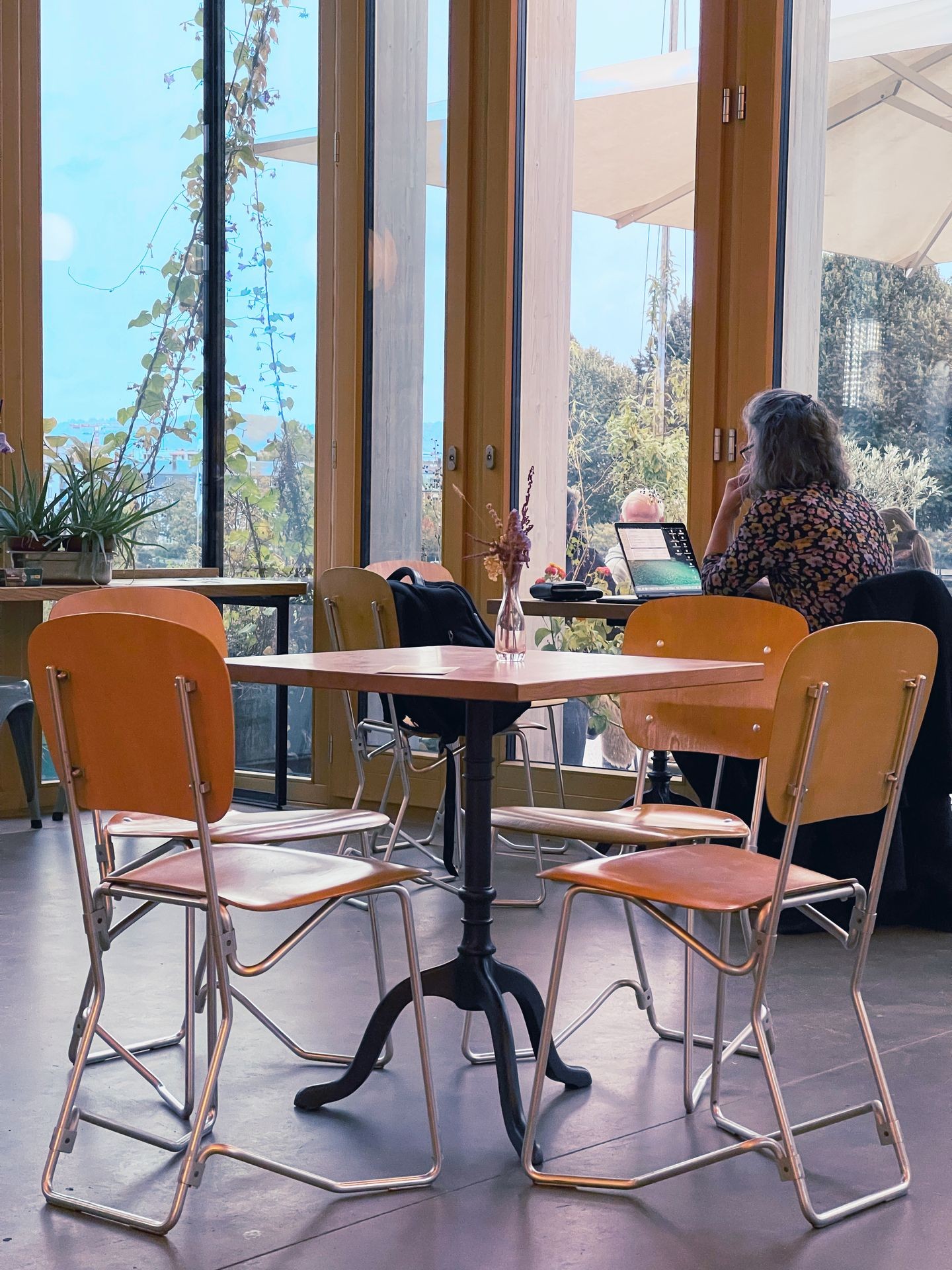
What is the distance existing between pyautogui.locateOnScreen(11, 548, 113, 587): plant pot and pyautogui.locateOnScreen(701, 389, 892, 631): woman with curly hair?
2.36 metres

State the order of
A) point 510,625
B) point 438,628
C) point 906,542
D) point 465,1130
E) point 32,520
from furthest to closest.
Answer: point 32,520 < point 906,542 < point 438,628 < point 510,625 < point 465,1130

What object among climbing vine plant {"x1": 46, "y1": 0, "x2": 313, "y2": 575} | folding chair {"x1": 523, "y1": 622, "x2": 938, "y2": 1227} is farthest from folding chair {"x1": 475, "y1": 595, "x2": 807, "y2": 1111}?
climbing vine plant {"x1": 46, "y1": 0, "x2": 313, "y2": 575}

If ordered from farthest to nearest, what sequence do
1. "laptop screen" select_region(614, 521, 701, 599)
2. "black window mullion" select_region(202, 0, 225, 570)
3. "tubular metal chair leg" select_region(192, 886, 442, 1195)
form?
1. "black window mullion" select_region(202, 0, 225, 570)
2. "laptop screen" select_region(614, 521, 701, 599)
3. "tubular metal chair leg" select_region(192, 886, 442, 1195)

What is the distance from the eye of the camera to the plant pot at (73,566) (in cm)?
530

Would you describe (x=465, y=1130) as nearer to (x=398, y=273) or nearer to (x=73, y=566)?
(x=73, y=566)

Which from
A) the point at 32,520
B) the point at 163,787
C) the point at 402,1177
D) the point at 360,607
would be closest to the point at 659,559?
the point at 360,607

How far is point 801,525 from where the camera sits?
392 centimetres

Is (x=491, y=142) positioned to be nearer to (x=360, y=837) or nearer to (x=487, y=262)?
(x=487, y=262)

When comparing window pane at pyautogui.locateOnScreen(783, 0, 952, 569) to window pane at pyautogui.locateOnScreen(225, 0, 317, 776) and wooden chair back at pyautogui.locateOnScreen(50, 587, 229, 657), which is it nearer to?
window pane at pyautogui.locateOnScreen(225, 0, 317, 776)

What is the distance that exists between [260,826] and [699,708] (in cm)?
94

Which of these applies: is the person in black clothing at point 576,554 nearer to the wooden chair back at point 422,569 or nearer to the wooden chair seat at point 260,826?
the wooden chair back at point 422,569

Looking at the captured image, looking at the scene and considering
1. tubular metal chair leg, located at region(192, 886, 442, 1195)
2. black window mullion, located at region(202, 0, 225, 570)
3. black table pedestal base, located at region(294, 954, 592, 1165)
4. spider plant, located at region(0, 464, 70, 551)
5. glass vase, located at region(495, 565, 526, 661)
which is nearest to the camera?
tubular metal chair leg, located at region(192, 886, 442, 1195)

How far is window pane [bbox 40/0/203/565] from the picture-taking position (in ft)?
19.0

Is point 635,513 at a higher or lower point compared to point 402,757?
higher
